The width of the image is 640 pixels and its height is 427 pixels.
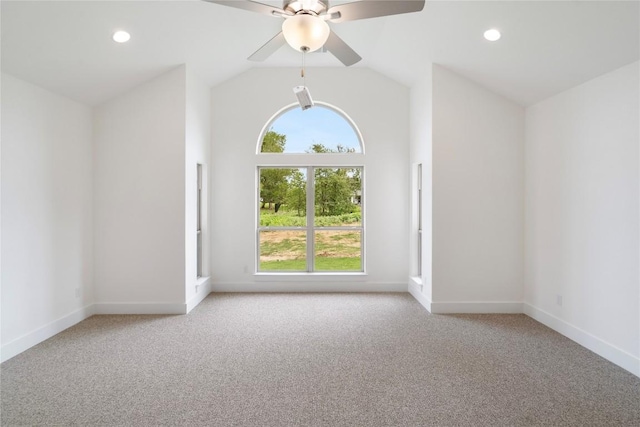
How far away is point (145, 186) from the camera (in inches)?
175

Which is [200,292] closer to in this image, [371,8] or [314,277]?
[314,277]

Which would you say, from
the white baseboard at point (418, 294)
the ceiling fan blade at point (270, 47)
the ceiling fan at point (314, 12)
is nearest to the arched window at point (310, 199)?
the white baseboard at point (418, 294)

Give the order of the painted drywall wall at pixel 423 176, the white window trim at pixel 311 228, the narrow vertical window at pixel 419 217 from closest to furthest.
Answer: the painted drywall wall at pixel 423 176, the narrow vertical window at pixel 419 217, the white window trim at pixel 311 228

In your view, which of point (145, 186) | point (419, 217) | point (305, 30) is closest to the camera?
point (305, 30)

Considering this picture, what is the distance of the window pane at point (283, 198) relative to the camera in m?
5.81

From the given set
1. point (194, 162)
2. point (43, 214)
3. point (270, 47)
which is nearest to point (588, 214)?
point (270, 47)

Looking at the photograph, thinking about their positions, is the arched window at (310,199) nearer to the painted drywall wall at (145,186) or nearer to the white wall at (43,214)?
the painted drywall wall at (145,186)

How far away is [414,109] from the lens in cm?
533

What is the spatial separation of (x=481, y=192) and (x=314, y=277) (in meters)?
2.67

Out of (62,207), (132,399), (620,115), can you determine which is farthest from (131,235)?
(620,115)

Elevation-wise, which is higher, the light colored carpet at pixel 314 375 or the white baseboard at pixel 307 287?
the white baseboard at pixel 307 287

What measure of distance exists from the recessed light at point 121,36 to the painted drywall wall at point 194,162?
959 millimetres

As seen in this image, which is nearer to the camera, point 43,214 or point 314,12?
point 314,12

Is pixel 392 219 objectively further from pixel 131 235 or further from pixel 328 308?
pixel 131 235
